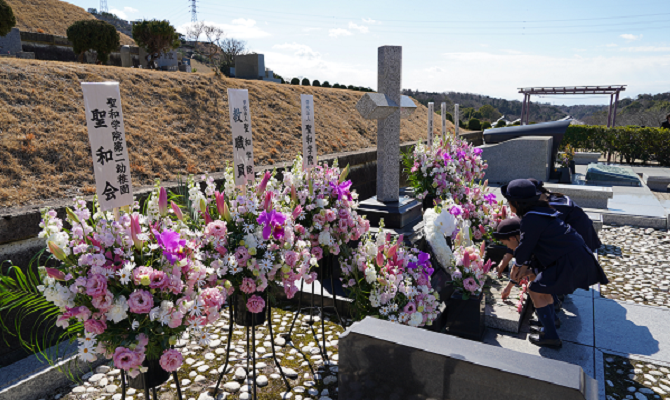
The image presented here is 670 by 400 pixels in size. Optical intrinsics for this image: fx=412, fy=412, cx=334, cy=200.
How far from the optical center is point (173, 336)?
6.98ft

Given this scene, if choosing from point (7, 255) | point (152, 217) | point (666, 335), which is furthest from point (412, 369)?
point (7, 255)

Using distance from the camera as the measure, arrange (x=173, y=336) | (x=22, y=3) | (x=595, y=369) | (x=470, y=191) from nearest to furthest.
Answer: (x=173, y=336) → (x=595, y=369) → (x=470, y=191) → (x=22, y=3)

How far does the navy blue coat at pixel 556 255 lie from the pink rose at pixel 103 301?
292 cm

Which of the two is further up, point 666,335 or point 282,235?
point 282,235

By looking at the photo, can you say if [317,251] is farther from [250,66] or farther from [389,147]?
[250,66]

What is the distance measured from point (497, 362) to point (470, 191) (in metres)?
3.64

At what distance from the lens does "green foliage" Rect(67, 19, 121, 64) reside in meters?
16.4

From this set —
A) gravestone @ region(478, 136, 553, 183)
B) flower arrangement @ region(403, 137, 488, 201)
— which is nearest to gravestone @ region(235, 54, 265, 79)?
gravestone @ region(478, 136, 553, 183)

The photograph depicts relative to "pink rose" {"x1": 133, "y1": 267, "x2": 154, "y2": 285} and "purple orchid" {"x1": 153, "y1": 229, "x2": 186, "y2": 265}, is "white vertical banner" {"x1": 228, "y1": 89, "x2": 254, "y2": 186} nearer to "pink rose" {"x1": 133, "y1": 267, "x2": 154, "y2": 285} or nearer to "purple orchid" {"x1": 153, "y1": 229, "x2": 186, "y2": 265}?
"purple orchid" {"x1": 153, "y1": 229, "x2": 186, "y2": 265}

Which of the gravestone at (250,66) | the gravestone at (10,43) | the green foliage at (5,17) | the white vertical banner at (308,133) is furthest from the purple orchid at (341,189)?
the gravestone at (10,43)

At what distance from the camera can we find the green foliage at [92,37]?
16391 millimetres

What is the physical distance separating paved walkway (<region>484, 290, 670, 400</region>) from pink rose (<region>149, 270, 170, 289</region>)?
276 cm

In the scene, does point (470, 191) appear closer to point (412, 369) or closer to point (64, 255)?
point (412, 369)

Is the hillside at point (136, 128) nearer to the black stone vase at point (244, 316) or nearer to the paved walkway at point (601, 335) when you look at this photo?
the black stone vase at point (244, 316)
